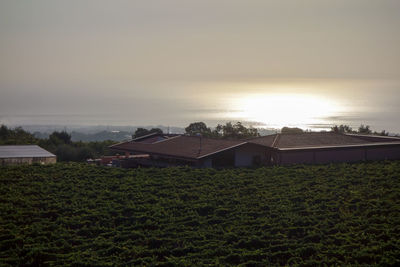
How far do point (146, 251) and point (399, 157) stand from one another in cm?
2222

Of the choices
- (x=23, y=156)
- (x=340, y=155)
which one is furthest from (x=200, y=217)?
(x=23, y=156)

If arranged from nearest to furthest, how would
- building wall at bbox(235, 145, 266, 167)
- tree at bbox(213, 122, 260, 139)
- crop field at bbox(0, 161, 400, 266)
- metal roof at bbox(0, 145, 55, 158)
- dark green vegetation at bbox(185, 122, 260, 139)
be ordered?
crop field at bbox(0, 161, 400, 266) → building wall at bbox(235, 145, 266, 167) → metal roof at bbox(0, 145, 55, 158) → dark green vegetation at bbox(185, 122, 260, 139) → tree at bbox(213, 122, 260, 139)

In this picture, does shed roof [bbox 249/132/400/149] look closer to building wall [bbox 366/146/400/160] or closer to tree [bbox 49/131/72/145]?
building wall [bbox 366/146/400/160]

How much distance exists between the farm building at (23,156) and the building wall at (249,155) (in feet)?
42.9

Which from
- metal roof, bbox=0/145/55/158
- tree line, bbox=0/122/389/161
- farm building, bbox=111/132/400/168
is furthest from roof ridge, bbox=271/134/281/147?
metal roof, bbox=0/145/55/158

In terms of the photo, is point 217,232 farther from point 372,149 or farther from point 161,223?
point 372,149

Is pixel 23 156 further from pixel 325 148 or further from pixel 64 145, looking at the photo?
pixel 325 148

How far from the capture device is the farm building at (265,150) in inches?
1117

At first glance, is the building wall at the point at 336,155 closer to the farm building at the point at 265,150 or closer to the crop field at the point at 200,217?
the farm building at the point at 265,150

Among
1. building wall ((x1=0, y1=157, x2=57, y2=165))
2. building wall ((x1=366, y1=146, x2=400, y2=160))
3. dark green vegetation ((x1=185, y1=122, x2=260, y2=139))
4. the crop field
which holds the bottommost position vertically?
the crop field

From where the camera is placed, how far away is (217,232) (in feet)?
53.9

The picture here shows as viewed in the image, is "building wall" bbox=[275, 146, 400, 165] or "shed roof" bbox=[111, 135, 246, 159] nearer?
"shed roof" bbox=[111, 135, 246, 159]

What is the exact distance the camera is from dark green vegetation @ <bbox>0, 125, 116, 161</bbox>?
42.6 meters

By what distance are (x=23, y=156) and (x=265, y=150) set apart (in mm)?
15983
